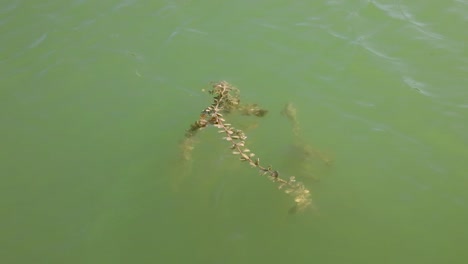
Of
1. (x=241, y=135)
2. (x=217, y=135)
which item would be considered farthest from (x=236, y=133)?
(x=217, y=135)

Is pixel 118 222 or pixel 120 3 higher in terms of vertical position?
pixel 120 3

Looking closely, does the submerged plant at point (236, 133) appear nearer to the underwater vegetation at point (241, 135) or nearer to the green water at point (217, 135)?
the underwater vegetation at point (241, 135)

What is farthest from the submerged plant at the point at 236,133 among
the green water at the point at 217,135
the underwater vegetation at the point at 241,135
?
the green water at the point at 217,135

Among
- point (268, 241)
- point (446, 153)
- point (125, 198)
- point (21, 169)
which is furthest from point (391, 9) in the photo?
point (21, 169)

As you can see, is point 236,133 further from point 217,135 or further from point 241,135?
point 217,135

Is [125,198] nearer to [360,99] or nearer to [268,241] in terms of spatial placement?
[268,241]
